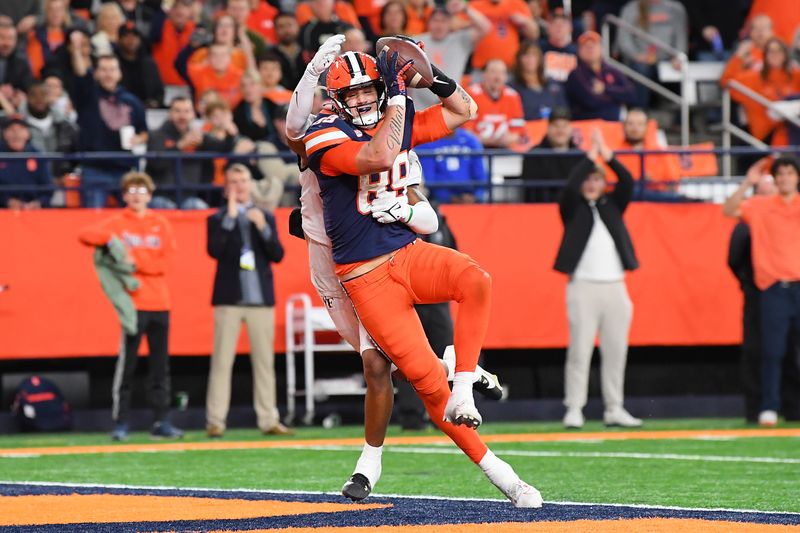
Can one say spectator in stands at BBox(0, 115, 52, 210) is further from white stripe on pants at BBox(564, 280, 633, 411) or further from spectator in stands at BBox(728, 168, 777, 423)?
spectator in stands at BBox(728, 168, 777, 423)

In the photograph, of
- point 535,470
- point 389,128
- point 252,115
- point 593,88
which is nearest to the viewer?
point 389,128

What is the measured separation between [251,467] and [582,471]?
219 cm

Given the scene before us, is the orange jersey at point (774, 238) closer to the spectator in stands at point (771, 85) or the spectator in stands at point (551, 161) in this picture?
the spectator in stands at point (551, 161)

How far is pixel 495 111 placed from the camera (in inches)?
631

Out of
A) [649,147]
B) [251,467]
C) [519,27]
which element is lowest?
[251,467]

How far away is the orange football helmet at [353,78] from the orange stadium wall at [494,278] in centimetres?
751

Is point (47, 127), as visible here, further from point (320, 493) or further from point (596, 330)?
point (320, 493)

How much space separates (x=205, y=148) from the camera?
14781 mm

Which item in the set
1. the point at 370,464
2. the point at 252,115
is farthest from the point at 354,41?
the point at 370,464

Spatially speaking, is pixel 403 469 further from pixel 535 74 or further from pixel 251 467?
pixel 535 74

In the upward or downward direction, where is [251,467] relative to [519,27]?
downward

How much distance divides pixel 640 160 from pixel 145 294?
17.1ft

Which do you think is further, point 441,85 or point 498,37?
point 498,37

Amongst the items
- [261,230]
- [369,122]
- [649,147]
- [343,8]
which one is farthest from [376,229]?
[343,8]
